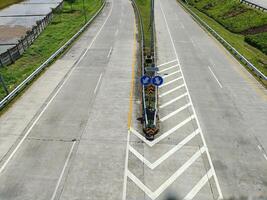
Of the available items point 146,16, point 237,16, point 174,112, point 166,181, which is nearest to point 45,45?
point 146,16

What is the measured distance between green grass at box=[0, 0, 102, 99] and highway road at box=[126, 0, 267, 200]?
49.8ft

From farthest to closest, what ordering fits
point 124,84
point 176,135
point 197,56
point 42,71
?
point 197,56 → point 42,71 → point 124,84 → point 176,135

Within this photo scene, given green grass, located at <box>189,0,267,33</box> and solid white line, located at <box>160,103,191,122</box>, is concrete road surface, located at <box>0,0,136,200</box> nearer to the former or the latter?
solid white line, located at <box>160,103,191,122</box>

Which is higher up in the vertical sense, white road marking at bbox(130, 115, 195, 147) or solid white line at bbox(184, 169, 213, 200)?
white road marking at bbox(130, 115, 195, 147)

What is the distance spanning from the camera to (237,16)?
50.6 m

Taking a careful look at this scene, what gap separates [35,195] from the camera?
498 inches

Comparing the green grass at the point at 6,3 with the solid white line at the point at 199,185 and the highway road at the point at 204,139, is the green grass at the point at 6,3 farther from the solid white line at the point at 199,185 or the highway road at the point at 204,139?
the solid white line at the point at 199,185

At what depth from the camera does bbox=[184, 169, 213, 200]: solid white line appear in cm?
1275

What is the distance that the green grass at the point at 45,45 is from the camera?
1075 inches

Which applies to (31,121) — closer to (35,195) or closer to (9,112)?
(9,112)

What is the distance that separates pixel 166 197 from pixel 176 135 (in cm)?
537

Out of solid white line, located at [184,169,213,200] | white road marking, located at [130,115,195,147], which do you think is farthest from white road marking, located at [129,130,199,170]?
solid white line, located at [184,169,213,200]

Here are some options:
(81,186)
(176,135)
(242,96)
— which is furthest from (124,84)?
(81,186)

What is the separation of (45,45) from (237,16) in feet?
123
